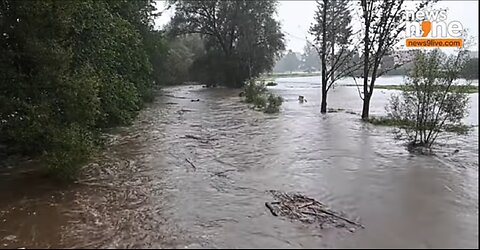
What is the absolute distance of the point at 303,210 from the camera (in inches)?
204

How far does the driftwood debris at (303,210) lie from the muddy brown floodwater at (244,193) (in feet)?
0.35

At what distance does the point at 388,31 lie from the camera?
13273 mm

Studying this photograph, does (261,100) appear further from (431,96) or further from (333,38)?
(431,96)

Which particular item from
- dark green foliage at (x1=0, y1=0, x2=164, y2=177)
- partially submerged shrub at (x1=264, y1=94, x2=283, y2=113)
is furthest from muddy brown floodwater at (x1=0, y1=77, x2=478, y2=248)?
partially submerged shrub at (x1=264, y1=94, x2=283, y2=113)

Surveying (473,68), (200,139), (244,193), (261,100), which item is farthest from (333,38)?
(473,68)

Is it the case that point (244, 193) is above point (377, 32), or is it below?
below

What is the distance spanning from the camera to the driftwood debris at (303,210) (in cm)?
390

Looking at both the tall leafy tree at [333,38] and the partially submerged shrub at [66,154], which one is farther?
the tall leafy tree at [333,38]

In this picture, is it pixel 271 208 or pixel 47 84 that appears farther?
pixel 47 84

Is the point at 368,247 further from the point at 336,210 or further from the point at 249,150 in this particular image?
the point at 249,150

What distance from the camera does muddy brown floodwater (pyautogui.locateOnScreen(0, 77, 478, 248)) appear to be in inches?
103

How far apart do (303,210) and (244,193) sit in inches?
56.6

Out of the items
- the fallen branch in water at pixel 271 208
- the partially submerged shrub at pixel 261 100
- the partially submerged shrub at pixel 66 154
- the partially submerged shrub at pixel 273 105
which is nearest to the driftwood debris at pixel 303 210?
the fallen branch in water at pixel 271 208

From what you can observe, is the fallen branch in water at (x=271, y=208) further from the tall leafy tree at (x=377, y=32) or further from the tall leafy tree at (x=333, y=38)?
the tall leafy tree at (x=333, y=38)
